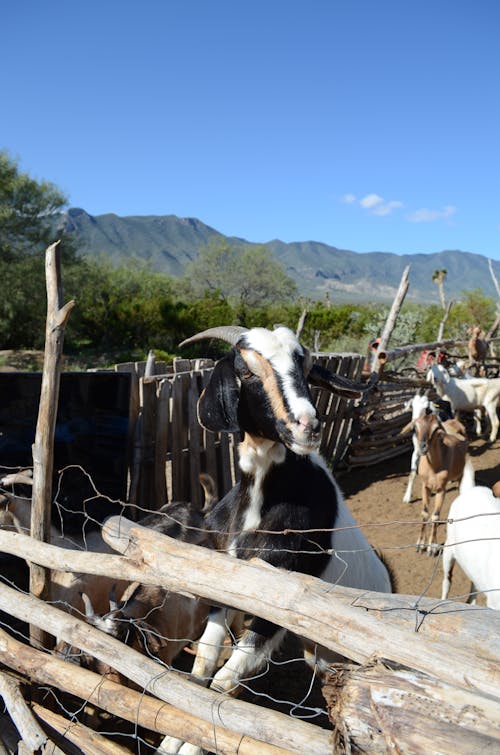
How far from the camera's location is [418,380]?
1267 centimetres

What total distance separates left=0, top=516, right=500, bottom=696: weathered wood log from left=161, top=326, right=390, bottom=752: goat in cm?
67

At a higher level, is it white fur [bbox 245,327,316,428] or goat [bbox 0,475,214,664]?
white fur [bbox 245,327,316,428]

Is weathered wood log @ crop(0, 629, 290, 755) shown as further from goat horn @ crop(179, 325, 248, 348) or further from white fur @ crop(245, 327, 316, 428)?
goat horn @ crop(179, 325, 248, 348)

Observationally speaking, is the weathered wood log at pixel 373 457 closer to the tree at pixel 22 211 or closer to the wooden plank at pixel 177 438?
the wooden plank at pixel 177 438

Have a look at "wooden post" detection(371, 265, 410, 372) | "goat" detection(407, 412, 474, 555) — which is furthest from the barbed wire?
"wooden post" detection(371, 265, 410, 372)

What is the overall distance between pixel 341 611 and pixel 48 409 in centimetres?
175

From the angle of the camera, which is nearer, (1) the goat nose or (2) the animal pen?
(2) the animal pen

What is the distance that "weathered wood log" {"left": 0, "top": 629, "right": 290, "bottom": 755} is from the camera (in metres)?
2.06

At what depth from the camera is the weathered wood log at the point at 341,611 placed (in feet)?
5.10

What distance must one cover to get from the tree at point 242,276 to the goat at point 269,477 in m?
46.8

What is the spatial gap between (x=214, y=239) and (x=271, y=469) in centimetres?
6340

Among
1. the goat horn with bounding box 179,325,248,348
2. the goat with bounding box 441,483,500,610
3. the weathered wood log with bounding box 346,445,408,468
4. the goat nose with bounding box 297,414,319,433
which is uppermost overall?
the goat horn with bounding box 179,325,248,348

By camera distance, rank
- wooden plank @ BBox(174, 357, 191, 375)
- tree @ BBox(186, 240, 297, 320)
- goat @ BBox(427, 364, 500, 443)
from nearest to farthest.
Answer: wooden plank @ BBox(174, 357, 191, 375) → goat @ BBox(427, 364, 500, 443) → tree @ BBox(186, 240, 297, 320)

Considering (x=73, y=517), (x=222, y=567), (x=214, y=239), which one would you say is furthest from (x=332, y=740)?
(x=214, y=239)
